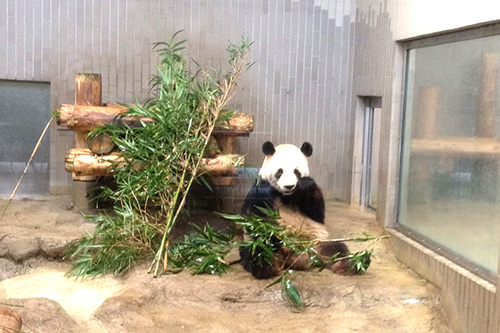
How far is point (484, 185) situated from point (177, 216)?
209 cm

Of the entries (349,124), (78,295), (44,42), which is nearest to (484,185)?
(349,124)

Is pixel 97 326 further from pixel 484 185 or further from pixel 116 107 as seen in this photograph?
pixel 484 185

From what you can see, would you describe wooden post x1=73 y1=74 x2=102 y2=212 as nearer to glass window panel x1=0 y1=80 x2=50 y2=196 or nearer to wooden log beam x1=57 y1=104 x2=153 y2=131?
wooden log beam x1=57 y1=104 x2=153 y2=131

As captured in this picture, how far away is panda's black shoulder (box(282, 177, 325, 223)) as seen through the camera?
4422 millimetres

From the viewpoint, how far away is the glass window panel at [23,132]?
560cm

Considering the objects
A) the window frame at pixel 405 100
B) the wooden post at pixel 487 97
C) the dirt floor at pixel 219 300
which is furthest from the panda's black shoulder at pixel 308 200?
the wooden post at pixel 487 97

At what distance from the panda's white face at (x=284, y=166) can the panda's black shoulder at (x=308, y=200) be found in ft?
0.13

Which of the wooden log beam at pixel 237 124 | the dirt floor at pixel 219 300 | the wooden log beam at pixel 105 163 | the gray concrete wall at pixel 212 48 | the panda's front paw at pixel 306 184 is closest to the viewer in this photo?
the dirt floor at pixel 219 300

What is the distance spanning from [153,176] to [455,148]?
6.57 feet

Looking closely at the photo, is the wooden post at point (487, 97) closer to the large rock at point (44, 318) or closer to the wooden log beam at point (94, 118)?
the wooden log beam at point (94, 118)

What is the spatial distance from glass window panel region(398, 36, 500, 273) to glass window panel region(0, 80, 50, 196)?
121 inches

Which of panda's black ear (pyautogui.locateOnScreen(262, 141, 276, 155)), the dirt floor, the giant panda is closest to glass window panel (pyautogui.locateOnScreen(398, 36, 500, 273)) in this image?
the dirt floor

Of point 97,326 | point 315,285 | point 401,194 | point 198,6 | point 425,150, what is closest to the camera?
point 97,326

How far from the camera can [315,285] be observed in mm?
4160
